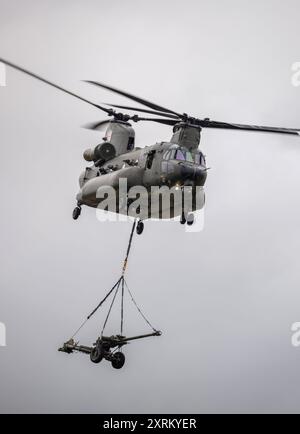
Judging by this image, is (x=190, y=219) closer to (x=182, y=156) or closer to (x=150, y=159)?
(x=182, y=156)

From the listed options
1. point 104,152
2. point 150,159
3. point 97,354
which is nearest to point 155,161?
point 150,159

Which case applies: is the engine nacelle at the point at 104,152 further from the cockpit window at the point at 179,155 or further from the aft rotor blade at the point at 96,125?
the cockpit window at the point at 179,155

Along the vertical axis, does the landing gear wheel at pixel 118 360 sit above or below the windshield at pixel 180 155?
below

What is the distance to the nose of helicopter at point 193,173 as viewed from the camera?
2056 inches

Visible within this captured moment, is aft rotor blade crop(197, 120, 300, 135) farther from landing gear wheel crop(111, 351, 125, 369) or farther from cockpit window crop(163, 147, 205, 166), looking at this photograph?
landing gear wheel crop(111, 351, 125, 369)

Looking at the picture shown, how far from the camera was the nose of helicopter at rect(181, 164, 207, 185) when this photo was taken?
52219 millimetres

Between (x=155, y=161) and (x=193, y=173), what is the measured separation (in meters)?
2.54

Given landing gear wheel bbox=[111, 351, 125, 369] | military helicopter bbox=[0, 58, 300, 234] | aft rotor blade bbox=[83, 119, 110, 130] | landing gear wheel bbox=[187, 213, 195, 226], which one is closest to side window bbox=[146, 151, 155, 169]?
military helicopter bbox=[0, 58, 300, 234]

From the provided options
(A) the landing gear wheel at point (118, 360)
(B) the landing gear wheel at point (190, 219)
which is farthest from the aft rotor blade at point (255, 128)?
(A) the landing gear wheel at point (118, 360)
